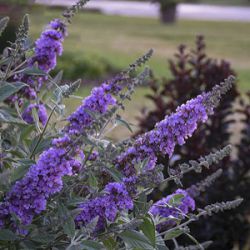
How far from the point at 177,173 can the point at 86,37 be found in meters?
16.9

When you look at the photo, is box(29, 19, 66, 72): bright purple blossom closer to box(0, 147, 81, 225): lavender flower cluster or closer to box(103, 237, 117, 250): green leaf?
box(0, 147, 81, 225): lavender flower cluster

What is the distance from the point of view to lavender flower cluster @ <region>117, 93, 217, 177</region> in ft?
6.16

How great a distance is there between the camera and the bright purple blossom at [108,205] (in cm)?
192

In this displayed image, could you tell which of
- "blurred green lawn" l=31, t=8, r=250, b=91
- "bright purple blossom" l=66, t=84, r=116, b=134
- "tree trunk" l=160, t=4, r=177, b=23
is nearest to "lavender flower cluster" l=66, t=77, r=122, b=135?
"bright purple blossom" l=66, t=84, r=116, b=134

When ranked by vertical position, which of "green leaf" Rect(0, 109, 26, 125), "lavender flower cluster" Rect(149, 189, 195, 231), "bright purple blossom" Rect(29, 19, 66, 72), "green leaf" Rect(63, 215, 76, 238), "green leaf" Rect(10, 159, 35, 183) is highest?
"bright purple blossom" Rect(29, 19, 66, 72)

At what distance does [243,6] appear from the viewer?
1420 inches

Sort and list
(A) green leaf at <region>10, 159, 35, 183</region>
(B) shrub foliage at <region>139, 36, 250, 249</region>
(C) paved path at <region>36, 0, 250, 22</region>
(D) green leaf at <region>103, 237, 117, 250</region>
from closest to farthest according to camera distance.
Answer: (A) green leaf at <region>10, 159, 35, 183</region>, (D) green leaf at <region>103, 237, 117, 250</region>, (B) shrub foliage at <region>139, 36, 250, 249</region>, (C) paved path at <region>36, 0, 250, 22</region>

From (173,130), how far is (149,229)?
0.32 meters

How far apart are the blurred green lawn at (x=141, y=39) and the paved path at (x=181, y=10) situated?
2.66 m

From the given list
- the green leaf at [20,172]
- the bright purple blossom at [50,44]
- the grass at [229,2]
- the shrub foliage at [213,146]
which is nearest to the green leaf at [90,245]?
the green leaf at [20,172]

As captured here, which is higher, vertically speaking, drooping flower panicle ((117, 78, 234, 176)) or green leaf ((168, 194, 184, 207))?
drooping flower panicle ((117, 78, 234, 176))

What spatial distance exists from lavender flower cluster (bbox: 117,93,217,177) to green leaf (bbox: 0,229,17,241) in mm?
411

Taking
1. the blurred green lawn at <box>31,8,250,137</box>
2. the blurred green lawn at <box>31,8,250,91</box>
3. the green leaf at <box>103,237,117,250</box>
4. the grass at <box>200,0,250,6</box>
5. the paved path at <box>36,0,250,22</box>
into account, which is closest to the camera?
the green leaf at <box>103,237,117,250</box>

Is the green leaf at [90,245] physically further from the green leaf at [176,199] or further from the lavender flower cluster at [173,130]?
the green leaf at [176,199]
